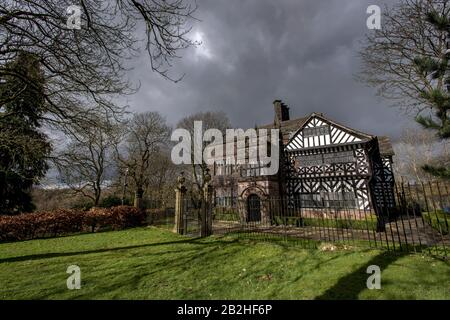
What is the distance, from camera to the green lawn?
4.43m

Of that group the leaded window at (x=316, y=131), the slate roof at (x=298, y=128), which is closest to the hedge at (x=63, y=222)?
the leaded window at (x=316, y=131)

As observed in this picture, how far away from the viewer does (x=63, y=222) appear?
1280cm

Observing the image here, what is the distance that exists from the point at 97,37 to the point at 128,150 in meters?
23.8

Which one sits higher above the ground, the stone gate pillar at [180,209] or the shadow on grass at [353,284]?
the stone gate pillar at [180,209]

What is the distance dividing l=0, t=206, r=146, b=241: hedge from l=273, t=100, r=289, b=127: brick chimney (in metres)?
20.5

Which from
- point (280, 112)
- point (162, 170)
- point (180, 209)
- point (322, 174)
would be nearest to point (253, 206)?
point (322, 174)

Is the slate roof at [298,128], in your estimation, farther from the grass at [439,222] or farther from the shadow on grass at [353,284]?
the shadow on grass at [353,284]

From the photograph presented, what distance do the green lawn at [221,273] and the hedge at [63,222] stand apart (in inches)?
161

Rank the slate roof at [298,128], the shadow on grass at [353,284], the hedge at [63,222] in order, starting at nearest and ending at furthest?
the shadow on grass at [353,284] → the hedge at [63,222] → the slate roof at [298,128]

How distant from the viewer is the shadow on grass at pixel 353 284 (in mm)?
4227
